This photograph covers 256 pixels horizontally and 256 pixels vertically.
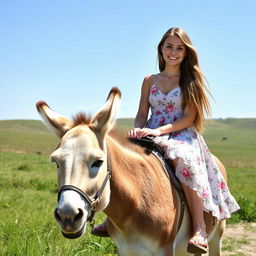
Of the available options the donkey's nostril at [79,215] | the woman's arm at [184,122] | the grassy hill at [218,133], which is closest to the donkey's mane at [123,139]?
the woman's arm at [184,122]

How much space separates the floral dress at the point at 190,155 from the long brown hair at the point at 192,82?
3.7 inches

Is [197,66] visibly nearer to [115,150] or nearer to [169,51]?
[169,51]

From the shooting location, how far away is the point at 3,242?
17.9 ft

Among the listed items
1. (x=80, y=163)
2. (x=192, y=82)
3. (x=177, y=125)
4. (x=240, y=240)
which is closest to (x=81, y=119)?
(x=80, y=163)

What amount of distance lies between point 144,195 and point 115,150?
0.49 metres

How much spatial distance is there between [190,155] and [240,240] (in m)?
→ 5.35

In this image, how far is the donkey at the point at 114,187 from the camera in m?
2.58

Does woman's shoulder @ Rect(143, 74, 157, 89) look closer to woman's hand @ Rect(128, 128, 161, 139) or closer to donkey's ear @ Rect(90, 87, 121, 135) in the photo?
woman's hand @ Rect(128, 128, 161, 139)

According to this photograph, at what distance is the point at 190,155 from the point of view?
3.78 m

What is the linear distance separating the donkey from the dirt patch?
4.29 meters

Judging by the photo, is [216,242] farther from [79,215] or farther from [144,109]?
[79,215]

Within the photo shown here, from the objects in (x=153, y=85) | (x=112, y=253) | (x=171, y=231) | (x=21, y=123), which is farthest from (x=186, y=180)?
(x=21, y=123)

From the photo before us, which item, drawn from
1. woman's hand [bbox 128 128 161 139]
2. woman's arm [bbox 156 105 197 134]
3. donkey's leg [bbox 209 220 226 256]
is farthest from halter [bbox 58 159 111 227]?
donkey's leg [bbox 209 220 226 256]

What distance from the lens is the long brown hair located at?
13.1 feet
